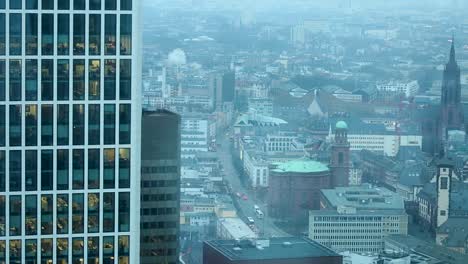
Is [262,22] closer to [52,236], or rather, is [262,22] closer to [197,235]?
[197,235]

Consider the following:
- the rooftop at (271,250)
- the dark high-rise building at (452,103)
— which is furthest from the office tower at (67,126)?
the dark high-rise building at (452,103)

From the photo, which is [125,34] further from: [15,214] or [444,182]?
[444,182]

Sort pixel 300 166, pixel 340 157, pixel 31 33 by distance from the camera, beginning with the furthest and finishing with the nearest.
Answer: pixel 340 157, pixel 300 166, pixel 31 33

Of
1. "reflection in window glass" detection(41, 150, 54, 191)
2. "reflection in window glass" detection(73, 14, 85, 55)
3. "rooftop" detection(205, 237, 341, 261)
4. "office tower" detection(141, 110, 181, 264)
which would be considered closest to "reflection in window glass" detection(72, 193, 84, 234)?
"reflection in window glass" detection(41, 150, 54, 191)

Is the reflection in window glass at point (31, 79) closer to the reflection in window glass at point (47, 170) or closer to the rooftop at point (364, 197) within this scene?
the reflection in window glass at point (47, 170)

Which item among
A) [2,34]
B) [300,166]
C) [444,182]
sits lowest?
[444,182]

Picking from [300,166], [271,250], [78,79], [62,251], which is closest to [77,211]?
[62,251]
